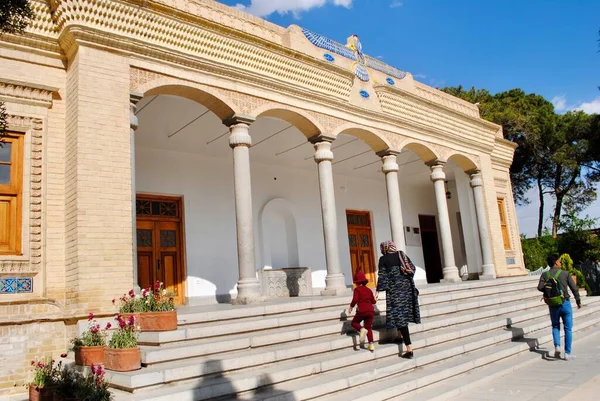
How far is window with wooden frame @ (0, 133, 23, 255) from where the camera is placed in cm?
673

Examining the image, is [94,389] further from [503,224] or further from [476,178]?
[503,224]

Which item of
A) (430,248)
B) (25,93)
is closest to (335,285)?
(25,93)

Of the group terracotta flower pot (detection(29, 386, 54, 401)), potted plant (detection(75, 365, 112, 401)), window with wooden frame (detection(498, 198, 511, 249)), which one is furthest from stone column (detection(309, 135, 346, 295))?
window with wooden frame (detection(498, 198, 511, 249))

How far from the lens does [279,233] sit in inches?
563

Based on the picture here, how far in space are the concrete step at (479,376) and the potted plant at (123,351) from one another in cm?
307

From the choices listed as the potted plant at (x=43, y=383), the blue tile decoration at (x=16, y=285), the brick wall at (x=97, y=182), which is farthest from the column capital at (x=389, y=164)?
the potted plant at (x=43, y=383)

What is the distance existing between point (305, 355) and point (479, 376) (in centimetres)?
228

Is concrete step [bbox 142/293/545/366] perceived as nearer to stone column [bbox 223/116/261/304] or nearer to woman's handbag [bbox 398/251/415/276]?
woman's handbag [bbox 398/251/415/276]

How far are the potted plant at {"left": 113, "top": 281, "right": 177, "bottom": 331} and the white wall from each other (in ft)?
17.6

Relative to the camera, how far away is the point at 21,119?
7035 millimetres

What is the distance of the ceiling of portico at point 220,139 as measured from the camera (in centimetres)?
1002

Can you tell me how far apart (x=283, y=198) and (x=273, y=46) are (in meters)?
5.40

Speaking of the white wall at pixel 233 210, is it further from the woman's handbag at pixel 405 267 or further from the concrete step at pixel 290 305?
the woman's handbag at pixel 405 267

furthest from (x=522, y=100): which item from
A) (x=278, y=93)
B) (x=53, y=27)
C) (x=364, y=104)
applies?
(x=53, y=27)
